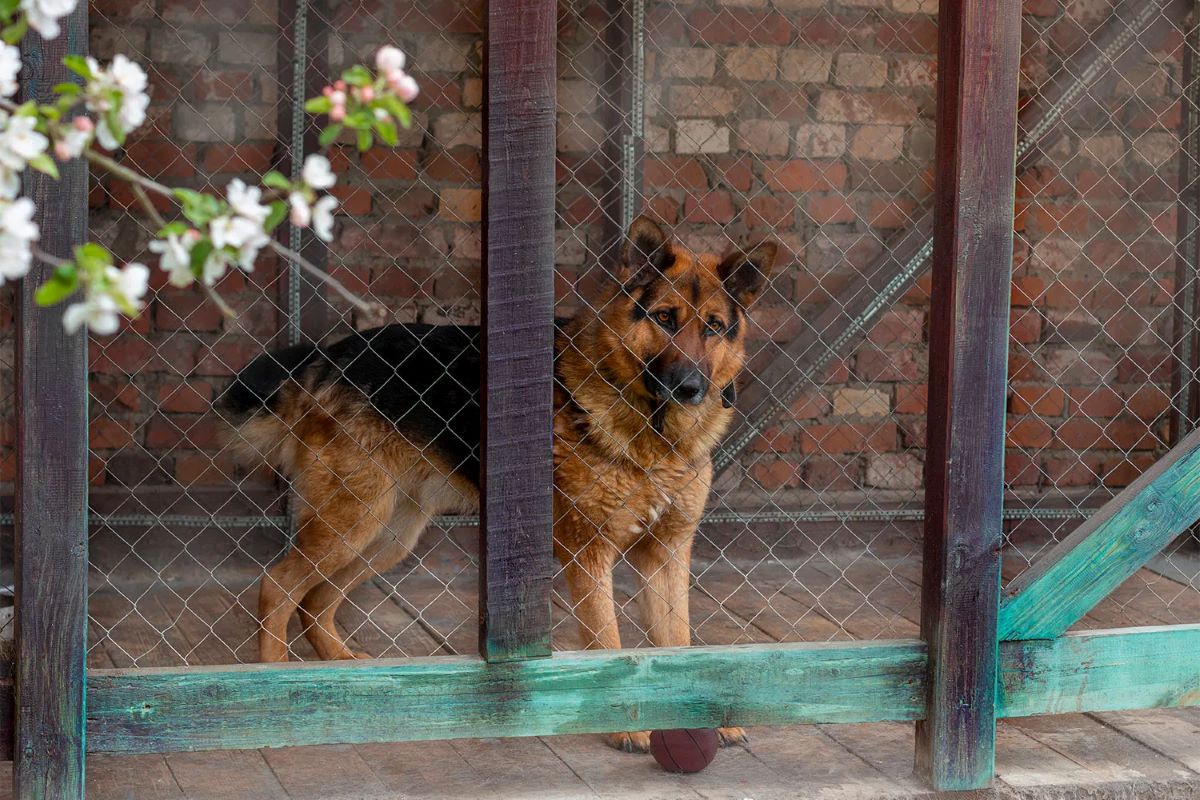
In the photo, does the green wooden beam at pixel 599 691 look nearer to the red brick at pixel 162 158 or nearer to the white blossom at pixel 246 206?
the white blossom at pixel 246 206

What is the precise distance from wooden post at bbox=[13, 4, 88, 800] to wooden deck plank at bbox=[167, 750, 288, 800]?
36 centimetres

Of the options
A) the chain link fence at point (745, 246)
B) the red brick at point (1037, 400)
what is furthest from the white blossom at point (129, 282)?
the red brick at point (1037, 400)

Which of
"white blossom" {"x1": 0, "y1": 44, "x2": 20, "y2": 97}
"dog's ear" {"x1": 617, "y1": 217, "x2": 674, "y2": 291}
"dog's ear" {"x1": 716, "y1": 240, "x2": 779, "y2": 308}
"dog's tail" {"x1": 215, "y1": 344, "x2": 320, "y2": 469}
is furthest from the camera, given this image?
"dog's tail" {"x1": 215, "y1": 344, "x2": 320, "y2": 469}

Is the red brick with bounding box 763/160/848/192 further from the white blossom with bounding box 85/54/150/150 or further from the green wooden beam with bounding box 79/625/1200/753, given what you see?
the white blossom with bounding box 85/54/150/150

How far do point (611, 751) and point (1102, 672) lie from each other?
1244mm

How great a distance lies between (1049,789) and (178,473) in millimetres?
3528

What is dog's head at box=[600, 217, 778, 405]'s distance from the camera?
12.2 ft

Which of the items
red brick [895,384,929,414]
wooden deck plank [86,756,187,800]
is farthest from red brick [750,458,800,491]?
wooden deck plank [86,756,187,800]

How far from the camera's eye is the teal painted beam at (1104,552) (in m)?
3.05

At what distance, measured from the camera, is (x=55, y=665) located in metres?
2.62

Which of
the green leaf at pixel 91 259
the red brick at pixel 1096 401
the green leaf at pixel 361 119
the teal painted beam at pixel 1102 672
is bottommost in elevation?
the teal painted beam at pixel 1102 672

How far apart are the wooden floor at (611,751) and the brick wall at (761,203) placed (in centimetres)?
75

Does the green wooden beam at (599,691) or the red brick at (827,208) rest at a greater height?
the red brick at (827,208)

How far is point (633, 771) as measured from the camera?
3.16m
